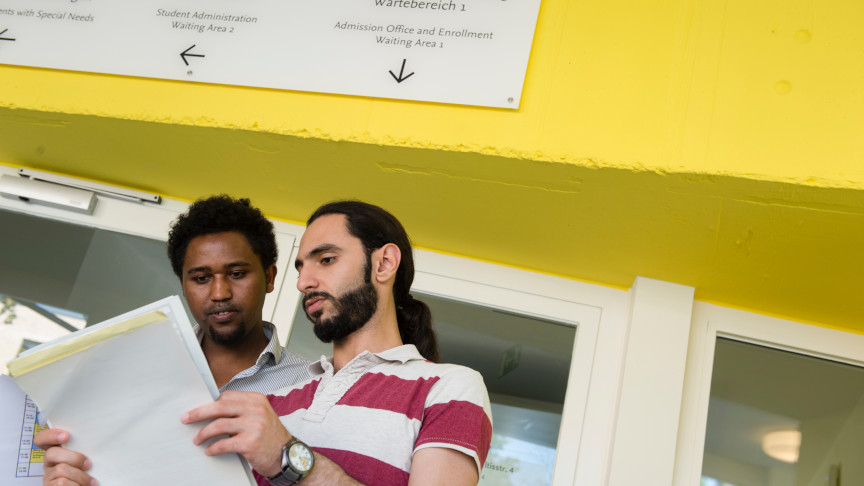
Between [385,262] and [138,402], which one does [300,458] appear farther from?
[385,262]

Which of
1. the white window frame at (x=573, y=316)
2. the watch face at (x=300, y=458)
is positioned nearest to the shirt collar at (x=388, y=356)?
the watch face at (x=300, y=458)

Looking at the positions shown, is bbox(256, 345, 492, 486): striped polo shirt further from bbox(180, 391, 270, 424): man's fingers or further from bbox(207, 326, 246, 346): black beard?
bbox(207, 326, 246, 346): black beard

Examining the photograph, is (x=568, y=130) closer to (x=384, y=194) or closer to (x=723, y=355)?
(x=384, y=194)

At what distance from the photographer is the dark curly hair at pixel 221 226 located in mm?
1660

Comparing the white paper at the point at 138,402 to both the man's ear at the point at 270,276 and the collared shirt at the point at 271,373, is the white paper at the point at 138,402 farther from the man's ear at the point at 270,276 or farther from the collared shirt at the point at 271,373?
the man's ear at the point at 270,276

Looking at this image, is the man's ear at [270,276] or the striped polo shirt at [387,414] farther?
the man's ear at [270,276]

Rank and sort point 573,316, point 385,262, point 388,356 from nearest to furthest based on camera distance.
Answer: point 388,356
point 385,262
point 573,316

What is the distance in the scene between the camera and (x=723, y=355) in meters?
1.96

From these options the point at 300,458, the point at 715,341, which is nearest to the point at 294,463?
A: the point at 300,458

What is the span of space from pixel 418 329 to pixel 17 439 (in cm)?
65

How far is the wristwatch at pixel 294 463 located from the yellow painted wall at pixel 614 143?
2.85 feet

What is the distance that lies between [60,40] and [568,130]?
1332 mm

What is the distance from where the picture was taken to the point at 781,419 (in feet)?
6.31

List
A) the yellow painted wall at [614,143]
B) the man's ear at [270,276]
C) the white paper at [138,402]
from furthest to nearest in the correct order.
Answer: the man's ear at [270,276]
the yellow painted wall at [614,143]
the white paper at [138,402]
